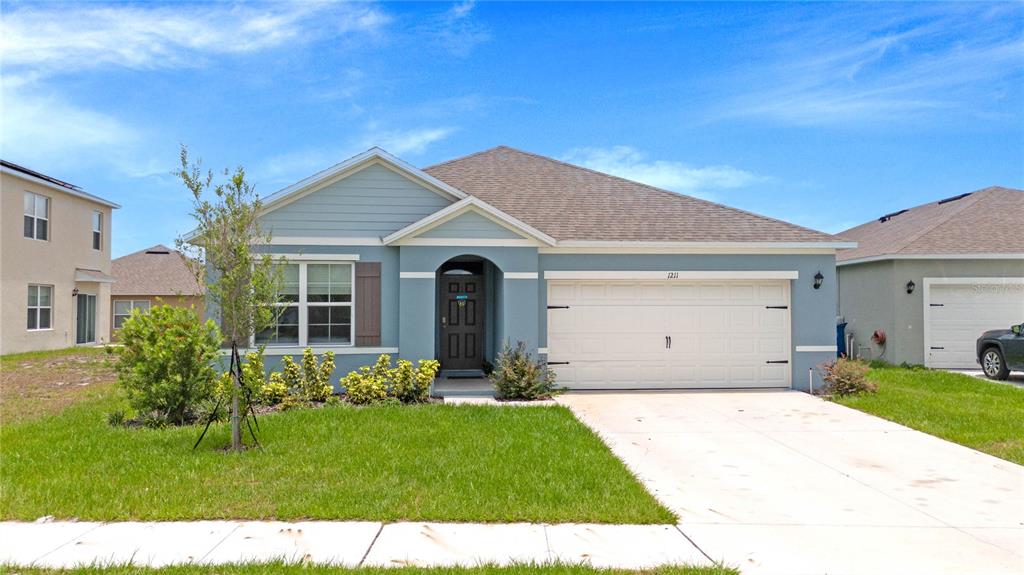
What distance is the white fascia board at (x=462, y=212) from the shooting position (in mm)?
12023

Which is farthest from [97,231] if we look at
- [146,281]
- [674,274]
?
[674,274]

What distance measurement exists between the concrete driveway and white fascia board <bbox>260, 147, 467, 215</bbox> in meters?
5.18

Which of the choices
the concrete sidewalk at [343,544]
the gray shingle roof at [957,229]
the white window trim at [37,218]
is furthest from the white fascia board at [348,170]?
the white window trim at [37,218]

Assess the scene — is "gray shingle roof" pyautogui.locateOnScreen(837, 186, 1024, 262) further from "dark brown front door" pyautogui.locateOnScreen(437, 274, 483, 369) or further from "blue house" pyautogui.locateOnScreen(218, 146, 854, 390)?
"dark brown front door" pyautogui.locateOnScreen(437, 274, 483, 369)

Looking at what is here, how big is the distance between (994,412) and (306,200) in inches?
500

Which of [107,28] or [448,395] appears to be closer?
[107,28]

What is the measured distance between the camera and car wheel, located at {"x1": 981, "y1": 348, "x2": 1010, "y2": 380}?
48.9 ft

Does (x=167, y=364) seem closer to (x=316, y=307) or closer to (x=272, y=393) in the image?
(x=272, y=393)

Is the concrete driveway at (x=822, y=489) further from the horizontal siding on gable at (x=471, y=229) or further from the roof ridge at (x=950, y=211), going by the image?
the roof ridge at (x=950, y=211)

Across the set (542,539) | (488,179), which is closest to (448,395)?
(488,179)

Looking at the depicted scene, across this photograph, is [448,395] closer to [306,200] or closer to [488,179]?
[306,200]

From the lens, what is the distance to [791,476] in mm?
7156

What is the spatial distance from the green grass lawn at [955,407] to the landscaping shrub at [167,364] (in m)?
10.8

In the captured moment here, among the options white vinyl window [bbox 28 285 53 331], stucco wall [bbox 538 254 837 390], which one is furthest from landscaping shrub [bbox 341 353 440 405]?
white vinyl window [bbox 28 285 53 331]
